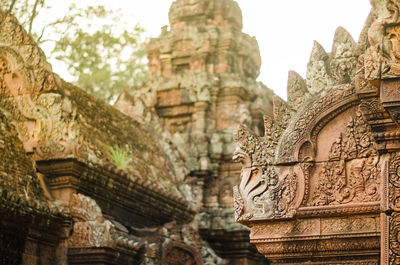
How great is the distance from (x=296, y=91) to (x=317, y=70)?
32 cm

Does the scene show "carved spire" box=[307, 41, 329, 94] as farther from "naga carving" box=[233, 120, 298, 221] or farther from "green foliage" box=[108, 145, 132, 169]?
"green foliage" box=[108, 145, 132, 169]

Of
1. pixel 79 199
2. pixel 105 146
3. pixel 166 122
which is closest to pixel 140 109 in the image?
pixel 166 122

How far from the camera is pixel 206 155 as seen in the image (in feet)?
52.3

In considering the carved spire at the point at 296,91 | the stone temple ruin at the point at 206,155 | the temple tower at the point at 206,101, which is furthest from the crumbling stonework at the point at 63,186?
the carved spire at the point at 296,91

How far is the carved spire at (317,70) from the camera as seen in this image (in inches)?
321

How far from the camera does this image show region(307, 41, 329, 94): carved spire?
8156mm

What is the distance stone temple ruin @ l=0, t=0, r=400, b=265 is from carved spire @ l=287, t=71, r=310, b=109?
0.5 inches

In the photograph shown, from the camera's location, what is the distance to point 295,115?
8.16m

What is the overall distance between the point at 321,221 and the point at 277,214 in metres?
0.46

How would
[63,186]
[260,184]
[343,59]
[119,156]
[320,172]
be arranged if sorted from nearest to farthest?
[320,172] < [260,184] < [343,59] < [63,186] < [119,156]

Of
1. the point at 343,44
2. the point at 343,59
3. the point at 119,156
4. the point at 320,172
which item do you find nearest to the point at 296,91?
the point at 343,59

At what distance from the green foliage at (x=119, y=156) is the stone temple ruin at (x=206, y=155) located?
0.06 meters

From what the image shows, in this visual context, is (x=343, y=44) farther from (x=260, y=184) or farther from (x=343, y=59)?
(x=260, y=184)

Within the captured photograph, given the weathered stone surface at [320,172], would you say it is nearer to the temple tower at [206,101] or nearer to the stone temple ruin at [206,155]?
the stone temple ruin at [206,155]
